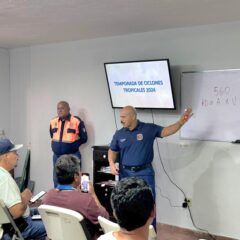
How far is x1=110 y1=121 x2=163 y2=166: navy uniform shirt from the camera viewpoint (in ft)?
12.9

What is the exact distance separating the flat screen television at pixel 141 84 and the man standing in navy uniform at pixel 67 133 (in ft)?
2.05

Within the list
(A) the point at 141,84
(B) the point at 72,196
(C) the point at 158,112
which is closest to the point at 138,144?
(C) the point at 158,112

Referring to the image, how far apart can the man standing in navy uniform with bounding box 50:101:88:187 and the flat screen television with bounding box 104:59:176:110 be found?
63 centimetres

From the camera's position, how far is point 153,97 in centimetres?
443

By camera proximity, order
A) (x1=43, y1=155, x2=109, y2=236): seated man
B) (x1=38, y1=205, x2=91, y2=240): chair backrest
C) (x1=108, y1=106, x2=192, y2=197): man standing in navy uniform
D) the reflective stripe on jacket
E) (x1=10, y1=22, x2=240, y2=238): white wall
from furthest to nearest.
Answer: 1. the reflective stripe on jacket
2. (x1=10, y1=22, x2=240, y2=238): white wall
3. (x1=108, y1=106, x2=192, y2=197): man standing in navy uniform
4. (x1=43, y1=155, x2=109, y2=236): seated man
5. (x1=38, y1=205, x2=91, y2=240): chair backrest

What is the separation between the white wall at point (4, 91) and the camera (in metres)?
6.18

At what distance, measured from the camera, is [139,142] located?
3930 mm

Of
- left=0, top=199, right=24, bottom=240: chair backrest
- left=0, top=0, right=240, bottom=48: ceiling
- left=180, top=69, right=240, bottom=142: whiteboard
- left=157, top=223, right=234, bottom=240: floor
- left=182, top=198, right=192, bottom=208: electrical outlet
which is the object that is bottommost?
left=157, top=223, right=234, bottom=240: floor

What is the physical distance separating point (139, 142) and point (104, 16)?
1.35 m

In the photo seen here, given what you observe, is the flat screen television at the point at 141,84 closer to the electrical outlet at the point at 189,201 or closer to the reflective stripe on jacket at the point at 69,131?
the reflective stripe on jacket at the point at 69,131

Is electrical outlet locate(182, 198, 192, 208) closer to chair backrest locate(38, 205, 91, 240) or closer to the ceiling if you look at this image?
the ceiling

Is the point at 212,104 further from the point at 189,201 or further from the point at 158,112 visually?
the point at 189,201

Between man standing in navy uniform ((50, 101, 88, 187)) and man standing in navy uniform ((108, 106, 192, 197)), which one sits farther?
man standing in navy uniform ((50, 101, 88, 187))

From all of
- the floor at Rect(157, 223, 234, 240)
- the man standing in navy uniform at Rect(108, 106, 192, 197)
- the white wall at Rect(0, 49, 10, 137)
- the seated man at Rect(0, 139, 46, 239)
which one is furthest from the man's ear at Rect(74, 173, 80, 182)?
the white wall at Rect(0, 49, 10, 137)
